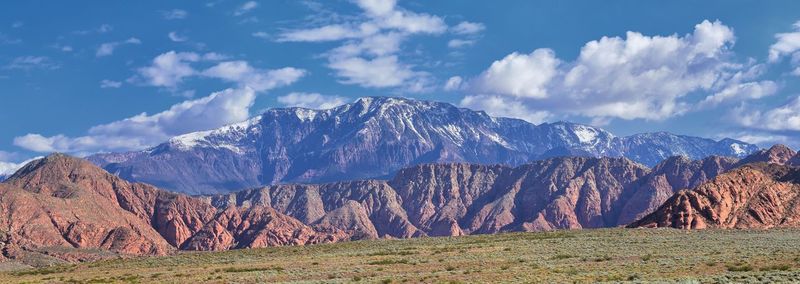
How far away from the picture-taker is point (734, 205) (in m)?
155

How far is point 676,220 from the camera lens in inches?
5733

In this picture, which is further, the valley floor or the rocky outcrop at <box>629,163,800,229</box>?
the rocky outcrop at <box>629,163,800,229</box>

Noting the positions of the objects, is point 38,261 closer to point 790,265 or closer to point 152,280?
point 152,280

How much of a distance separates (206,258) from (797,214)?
335ft

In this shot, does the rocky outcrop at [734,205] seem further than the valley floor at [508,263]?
Yes

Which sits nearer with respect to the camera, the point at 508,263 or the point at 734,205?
the point at 508,263

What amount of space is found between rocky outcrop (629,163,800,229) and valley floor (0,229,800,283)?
145 ft

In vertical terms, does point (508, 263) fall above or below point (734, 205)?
below

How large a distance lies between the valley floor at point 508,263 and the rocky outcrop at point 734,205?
44156mm

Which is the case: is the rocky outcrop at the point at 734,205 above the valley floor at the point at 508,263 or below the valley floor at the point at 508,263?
above

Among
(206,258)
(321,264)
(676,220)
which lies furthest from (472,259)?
(676,220)

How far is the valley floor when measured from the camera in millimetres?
54250

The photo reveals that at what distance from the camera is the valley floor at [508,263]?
2136 inches

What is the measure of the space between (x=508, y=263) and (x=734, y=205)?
10022cm
